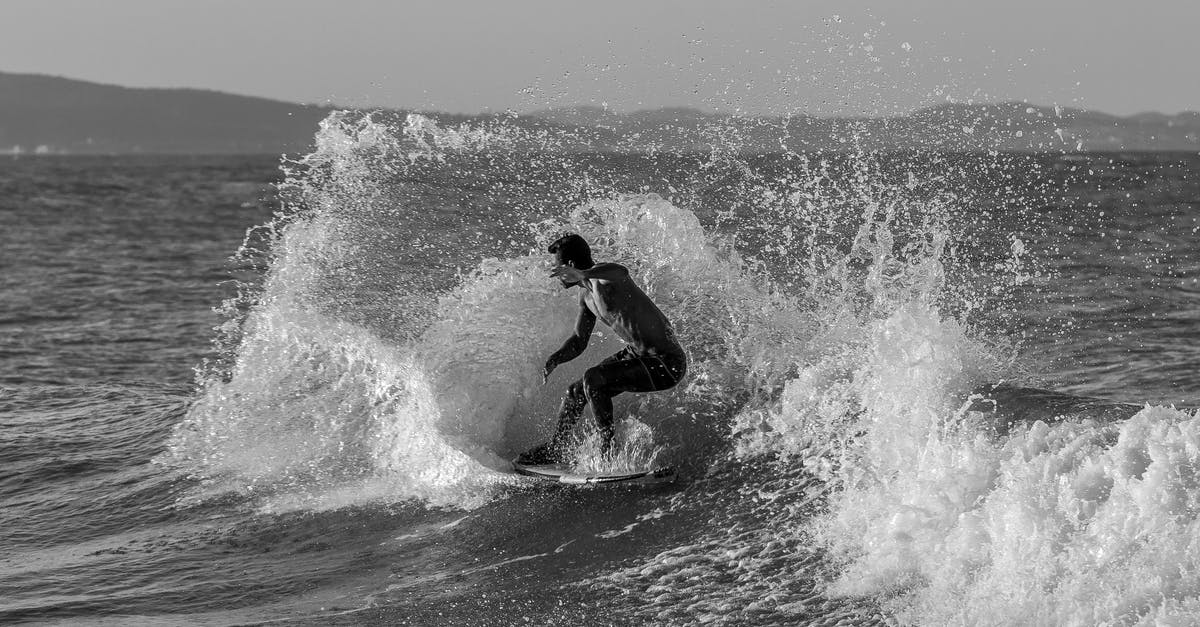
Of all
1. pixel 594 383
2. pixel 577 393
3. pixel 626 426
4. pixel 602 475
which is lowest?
pixel 602 475

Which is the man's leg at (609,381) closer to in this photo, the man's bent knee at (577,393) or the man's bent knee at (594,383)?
the man's bent knee at (594,383)

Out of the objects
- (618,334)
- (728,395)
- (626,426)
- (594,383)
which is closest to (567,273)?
(618,334)

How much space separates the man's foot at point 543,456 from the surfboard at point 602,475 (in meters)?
0.10

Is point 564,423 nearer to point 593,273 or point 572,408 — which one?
point 572,408

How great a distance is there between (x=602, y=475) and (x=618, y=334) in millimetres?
1019

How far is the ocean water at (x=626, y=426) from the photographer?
6156 millimetres

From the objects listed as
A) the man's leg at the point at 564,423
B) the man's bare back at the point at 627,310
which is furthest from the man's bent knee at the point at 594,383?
the man's bare back at the point at 627,310

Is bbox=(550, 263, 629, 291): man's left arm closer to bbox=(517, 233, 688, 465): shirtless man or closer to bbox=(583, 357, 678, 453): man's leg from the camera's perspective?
bbox=(517, 233, 688, 465): shirtless man

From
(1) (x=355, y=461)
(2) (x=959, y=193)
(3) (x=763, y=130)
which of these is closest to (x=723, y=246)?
(3) (x=763, y=130)

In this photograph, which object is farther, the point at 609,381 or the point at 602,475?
the point at 609,381

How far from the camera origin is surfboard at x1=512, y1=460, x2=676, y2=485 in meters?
8.31

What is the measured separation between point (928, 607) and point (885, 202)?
11.5 meters

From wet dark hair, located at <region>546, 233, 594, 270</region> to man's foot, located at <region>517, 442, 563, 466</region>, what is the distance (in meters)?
1.41

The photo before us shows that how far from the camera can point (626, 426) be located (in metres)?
9.24
